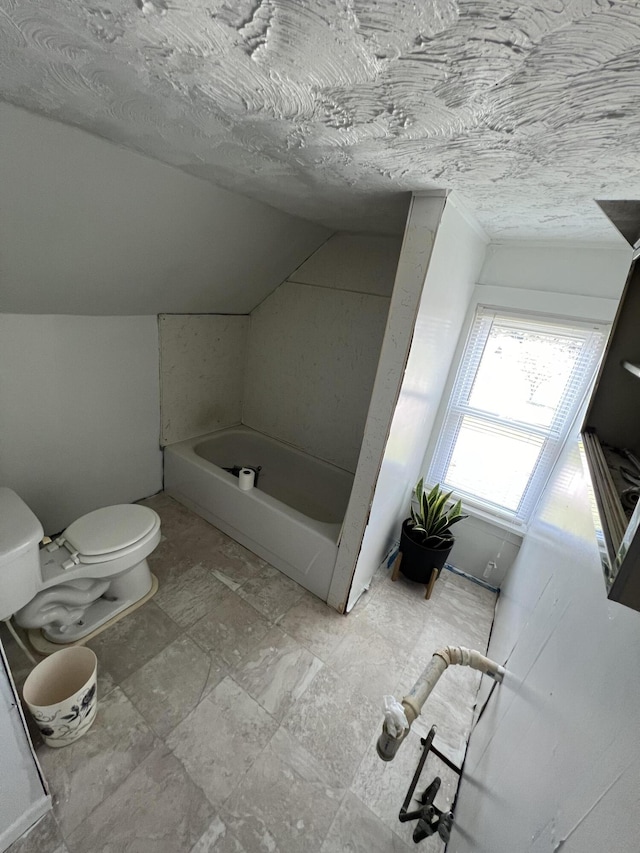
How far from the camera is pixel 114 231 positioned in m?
1.50

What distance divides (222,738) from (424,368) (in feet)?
6.02

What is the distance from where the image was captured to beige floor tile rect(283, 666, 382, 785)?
1341mm

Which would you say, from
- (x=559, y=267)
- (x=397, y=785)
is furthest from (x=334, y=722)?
(x=559, y=267)

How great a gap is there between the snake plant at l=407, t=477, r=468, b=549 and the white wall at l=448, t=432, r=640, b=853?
76cm

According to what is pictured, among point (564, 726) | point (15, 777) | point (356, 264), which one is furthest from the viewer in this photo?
point (356, 264)

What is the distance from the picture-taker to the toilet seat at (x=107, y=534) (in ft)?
5.08

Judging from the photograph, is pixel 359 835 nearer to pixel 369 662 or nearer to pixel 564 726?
pixel 369 662

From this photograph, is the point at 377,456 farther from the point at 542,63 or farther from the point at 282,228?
the point at 282,228

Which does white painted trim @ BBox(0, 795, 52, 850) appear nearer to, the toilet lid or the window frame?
the toilet lid

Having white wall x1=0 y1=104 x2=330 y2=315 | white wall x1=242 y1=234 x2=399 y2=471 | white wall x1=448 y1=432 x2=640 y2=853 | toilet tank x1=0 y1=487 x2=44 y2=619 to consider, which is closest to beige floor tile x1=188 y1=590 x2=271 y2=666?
toilet tank x1=0 y1=487 x2=44 y2=619

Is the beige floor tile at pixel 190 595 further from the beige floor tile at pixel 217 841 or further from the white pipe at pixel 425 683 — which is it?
the white pipe at pixel 425 683

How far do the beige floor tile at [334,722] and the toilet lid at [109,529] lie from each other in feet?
3.57

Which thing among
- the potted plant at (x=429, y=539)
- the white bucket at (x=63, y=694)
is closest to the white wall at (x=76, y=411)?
the white bucket at (x=63, y=694)

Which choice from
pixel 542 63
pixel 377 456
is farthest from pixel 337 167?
pixel 377 456
